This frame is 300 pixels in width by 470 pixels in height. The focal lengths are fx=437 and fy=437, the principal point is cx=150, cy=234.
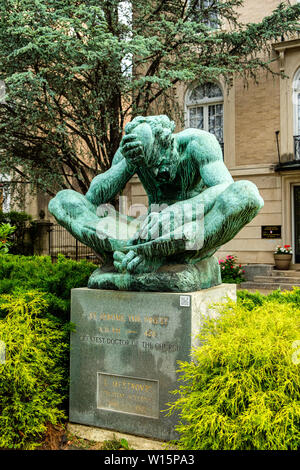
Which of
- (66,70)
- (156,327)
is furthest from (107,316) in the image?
(66,70)

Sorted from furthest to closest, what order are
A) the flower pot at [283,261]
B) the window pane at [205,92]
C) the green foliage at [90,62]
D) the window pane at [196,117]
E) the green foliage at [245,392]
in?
the window pane at [196,117] < the window pane at [205,92] < the flower pot at [283,261] < the green foliage at [90,62] < the green foliage at [245,392]

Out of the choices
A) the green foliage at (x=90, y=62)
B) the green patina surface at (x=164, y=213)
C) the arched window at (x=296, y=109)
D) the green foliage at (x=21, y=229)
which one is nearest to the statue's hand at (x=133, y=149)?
the green patina surface at (x=164, y=213)

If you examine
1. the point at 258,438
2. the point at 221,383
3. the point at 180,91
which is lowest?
the point at 258,438

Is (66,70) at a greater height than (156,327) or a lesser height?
greater

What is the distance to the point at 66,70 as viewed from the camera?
11.5 meters

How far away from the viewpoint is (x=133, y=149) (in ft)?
11.3

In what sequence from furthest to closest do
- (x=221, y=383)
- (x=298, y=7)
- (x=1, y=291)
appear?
(x=298, y=7)
(x=1, y=291)
(x=221, y=383)

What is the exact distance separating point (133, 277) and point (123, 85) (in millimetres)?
9523

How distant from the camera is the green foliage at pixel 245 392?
248 centimetres

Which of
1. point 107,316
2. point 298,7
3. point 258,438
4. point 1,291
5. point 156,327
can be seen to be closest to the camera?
point 258,438

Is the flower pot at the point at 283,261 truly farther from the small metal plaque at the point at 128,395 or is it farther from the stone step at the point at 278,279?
→ the small metal plaque at the point at 128,395

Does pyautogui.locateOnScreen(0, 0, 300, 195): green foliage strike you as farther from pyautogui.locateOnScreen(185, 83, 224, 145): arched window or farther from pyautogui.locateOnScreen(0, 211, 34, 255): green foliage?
pyautogui.locateOnScreen(0, 211, 34, 255): green foliage

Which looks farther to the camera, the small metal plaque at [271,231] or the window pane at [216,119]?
the window pane at [216,119]

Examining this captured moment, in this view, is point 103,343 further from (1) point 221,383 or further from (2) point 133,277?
(1) point 221,383
